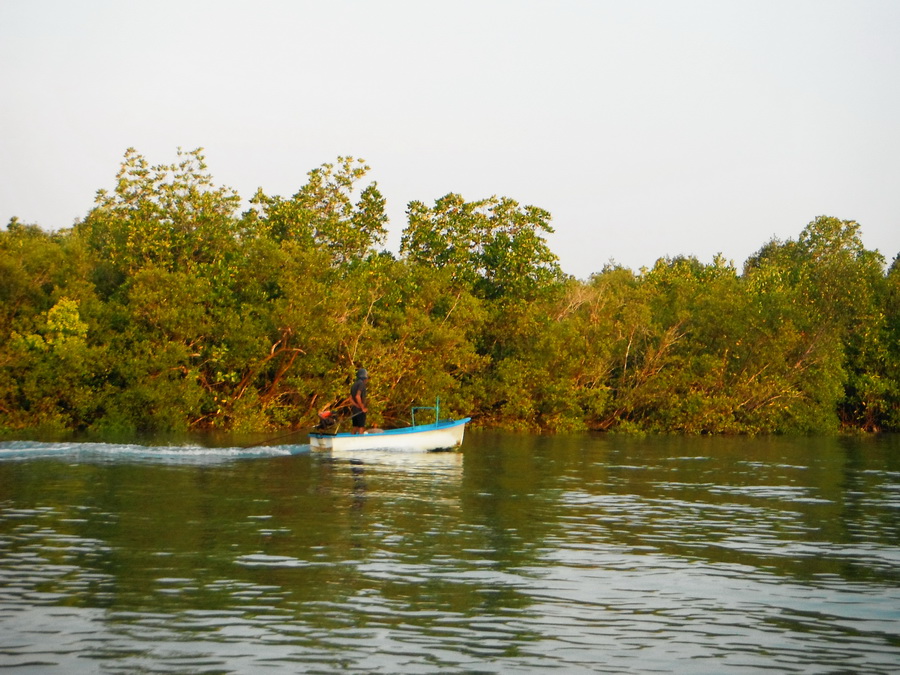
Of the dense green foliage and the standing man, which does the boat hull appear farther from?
the dense green foliage

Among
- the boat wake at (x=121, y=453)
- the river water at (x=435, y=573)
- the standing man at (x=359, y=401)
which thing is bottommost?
the river water at (x=435, y=573)

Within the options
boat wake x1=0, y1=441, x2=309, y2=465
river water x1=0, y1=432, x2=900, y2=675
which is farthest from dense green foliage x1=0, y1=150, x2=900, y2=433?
river water x1=0, y1=432, x2=900, y2=675

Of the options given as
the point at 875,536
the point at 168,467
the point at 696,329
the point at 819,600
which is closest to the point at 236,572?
the point at 819,600

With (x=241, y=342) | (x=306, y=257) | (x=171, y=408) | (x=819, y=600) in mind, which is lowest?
(x=819, y=600)

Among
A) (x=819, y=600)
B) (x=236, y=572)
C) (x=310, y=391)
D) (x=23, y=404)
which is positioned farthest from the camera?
(x=310, y=391)

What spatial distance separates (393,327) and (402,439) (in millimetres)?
17159

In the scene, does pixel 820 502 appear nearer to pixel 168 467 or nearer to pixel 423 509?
pixel 423 509

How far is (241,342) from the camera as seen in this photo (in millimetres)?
47500

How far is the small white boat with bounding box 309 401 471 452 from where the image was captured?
33.8m

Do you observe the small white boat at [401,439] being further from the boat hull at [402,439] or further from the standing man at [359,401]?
the standing man at [359,401]

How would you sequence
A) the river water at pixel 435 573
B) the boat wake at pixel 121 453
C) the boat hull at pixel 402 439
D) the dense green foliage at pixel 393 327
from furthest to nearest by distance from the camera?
the dense green foliage at pixel 393 327, the boat hull at pixel 402 439, the boat wake at pixel 121 453, the river water at pixel 435 573

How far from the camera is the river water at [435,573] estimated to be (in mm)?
10469

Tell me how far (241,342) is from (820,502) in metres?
29.4

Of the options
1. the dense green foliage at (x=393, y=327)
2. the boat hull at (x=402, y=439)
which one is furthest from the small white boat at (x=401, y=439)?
the dense green foliage at (x=393, y=327)
